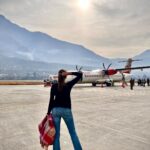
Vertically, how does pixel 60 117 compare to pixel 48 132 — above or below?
above

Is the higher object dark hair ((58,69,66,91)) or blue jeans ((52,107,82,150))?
dark hair ((58,69,66,91))

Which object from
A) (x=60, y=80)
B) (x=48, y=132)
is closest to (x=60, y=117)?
(x=48, y=132)

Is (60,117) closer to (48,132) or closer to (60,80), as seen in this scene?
(48,132)

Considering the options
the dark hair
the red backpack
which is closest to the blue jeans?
the red backpack

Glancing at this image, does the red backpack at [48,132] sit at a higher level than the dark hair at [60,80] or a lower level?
lower

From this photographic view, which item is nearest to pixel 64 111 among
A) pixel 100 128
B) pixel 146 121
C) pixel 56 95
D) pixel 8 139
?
pixel 56 95

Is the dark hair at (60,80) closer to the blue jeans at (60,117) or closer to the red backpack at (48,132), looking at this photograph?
the blue jeans at (60,117)

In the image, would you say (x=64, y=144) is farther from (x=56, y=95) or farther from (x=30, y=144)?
(x=56, y=95)

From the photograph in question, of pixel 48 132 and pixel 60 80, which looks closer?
pixel 60 80

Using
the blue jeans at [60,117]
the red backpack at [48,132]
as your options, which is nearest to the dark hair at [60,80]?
the blue jeans at [60,117]

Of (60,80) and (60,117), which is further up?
(60,80)

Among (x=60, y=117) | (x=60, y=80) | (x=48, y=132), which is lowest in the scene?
(x=48, y=132)

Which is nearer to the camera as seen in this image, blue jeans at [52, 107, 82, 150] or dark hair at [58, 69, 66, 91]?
dark hair at [58, 69, 66, 91]

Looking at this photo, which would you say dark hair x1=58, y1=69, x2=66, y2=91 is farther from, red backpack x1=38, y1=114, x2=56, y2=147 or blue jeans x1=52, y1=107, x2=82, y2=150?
red backpack x1=38, y1=114, x2=56, y2=147
